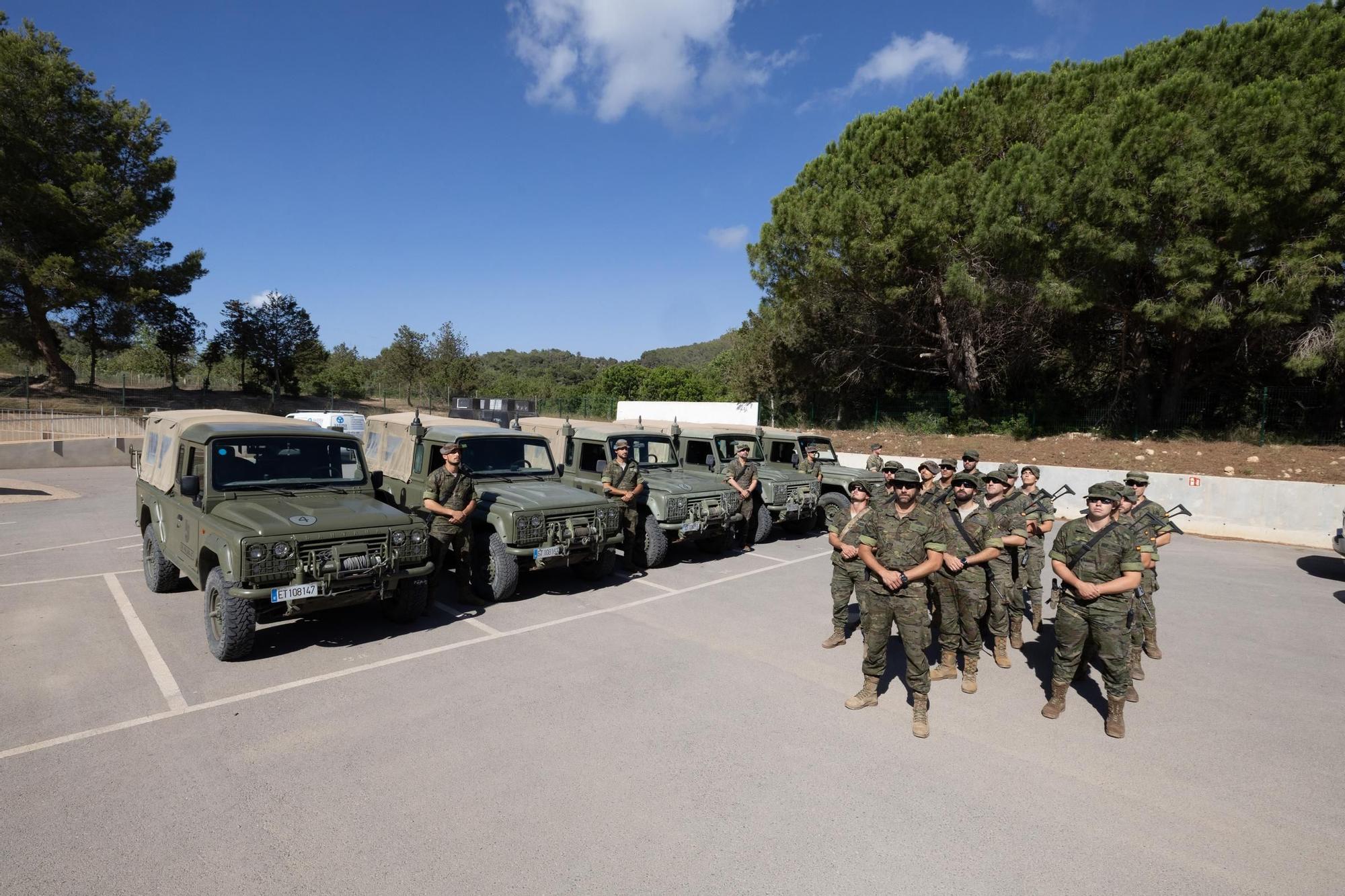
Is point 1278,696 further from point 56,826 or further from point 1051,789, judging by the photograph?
point 56,826

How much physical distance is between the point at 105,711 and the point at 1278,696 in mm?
8777

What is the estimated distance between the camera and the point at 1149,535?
222 inches

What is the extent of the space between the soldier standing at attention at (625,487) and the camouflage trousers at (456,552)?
1955 millimetres

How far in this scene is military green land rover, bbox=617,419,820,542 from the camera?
35.7 feet

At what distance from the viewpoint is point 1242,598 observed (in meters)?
8.34

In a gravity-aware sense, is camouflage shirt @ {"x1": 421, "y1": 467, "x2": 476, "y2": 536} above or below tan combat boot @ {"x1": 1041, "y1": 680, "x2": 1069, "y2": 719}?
above

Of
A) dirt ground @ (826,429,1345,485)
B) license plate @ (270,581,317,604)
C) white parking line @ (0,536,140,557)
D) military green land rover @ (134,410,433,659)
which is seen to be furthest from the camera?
dirt ground @ (826,429,1345,485)

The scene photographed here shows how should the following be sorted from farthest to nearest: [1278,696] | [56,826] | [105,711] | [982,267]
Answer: [982,267]
[1278,696]
[105,711]
[56,826]

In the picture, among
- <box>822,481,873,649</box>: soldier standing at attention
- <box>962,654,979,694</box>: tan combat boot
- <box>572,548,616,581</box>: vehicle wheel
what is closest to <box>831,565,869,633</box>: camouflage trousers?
<box>822,481,873,649</box>: soldier standing at attention

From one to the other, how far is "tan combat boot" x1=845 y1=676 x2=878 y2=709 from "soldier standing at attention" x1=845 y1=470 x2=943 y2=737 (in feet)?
0.35

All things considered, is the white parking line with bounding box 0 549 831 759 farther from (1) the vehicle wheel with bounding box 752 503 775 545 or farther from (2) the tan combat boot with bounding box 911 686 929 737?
(2) the tan combat boot with bounding box 911 686 929 737

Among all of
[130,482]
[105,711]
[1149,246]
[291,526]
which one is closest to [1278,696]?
[291,526]

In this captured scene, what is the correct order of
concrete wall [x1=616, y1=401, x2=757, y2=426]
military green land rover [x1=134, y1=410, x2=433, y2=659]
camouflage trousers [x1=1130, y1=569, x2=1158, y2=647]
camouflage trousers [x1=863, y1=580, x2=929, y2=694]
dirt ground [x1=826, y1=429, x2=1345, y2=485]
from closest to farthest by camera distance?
1. camouflage trousers [x1=863, y1=580, x2=929, y2=694]
2. military green land rover [x1=134, y1=410, x2=433, y2=659]
3. camouflage trousers [x1=1130, y1=569, x2=1158, y2=647]
4. dirt ground [x1=826, y1=429, x2=1345, y2=485]
5. concrete wall [x1=616, y1=401, x2=757, y2=426]

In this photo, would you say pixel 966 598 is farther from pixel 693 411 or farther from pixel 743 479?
pixel 693 411
